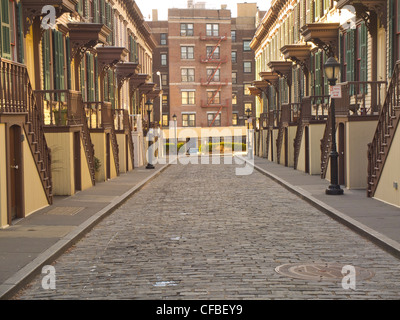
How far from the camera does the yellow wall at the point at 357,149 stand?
2025 centimetres

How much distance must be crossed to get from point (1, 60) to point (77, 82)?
13.4 metres

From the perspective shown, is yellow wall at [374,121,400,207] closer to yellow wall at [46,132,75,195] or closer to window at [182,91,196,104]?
yellow wall at [46,132,75,195]

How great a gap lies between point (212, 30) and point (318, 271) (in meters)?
77.5

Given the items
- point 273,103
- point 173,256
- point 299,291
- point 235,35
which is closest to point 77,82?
point 173,256

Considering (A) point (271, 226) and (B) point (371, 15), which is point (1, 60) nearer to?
(A) point (271, 226)

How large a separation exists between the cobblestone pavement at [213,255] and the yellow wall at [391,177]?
2.06 metres

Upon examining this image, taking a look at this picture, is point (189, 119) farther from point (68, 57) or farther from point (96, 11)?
point (68, 57)

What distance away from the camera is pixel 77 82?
27.6 meters

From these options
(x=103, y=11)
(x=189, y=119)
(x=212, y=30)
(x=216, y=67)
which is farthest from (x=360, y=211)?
(x=212, y=30)

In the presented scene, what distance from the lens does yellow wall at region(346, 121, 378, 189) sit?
2025 centimetres

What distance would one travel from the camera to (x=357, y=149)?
66.8ft

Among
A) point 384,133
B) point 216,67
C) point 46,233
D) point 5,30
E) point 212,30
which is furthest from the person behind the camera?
point 212,30

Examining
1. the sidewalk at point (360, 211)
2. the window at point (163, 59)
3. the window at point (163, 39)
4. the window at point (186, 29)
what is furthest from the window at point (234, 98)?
the sidewalk at point (360, 211)
